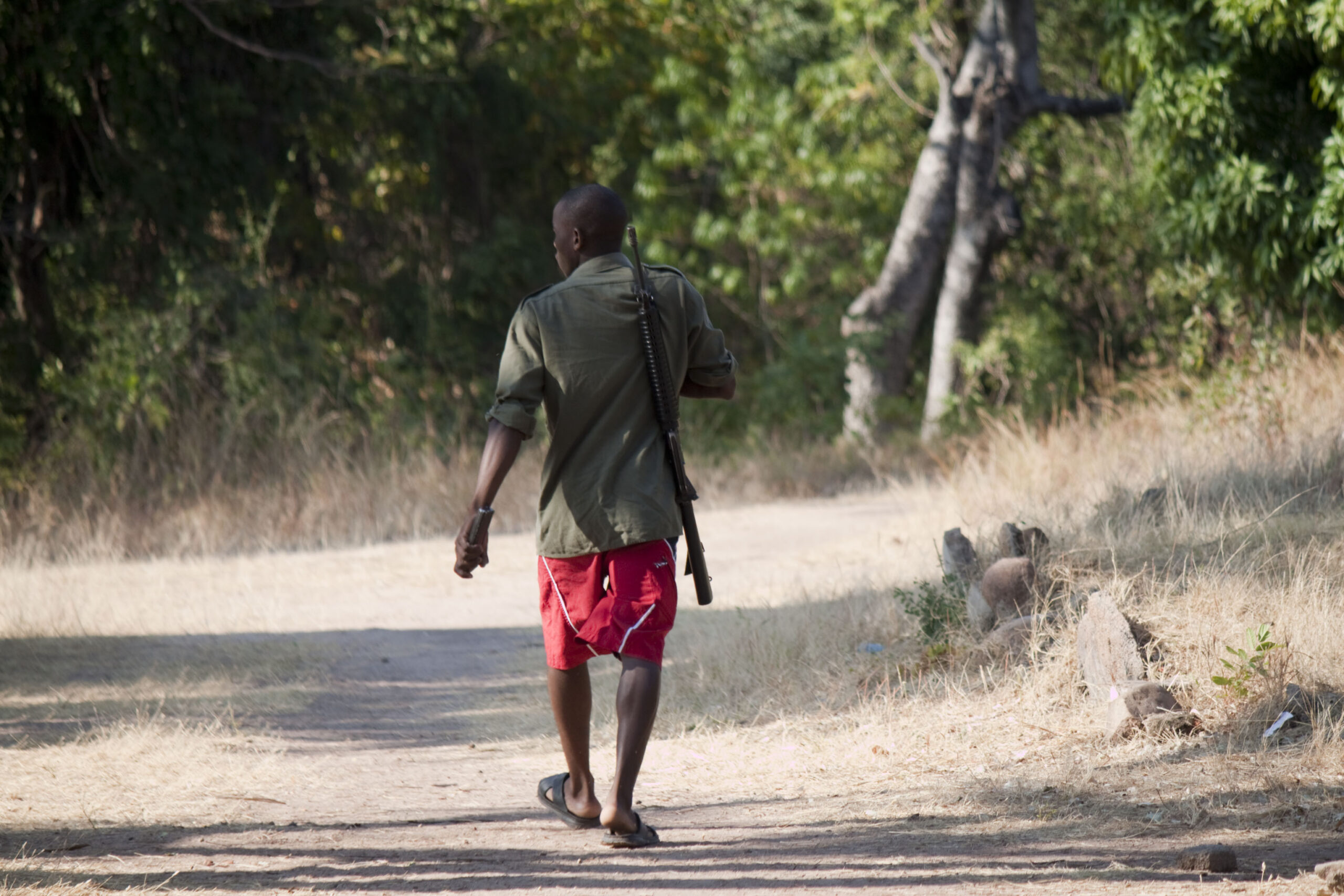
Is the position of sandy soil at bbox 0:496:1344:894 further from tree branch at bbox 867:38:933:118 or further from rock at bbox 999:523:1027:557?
tree branch at bbox 867:38:933:118

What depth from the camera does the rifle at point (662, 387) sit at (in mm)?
3623

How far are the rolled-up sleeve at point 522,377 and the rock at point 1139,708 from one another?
2.27m

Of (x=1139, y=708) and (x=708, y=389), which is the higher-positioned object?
(x=708, y=389)

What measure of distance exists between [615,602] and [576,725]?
0.42 meters

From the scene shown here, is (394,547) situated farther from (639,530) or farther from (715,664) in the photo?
(639,530)

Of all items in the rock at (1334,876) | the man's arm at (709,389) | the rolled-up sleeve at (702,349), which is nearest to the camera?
the rock at (1334,876)

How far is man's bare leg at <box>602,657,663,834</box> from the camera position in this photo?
3.60 meters

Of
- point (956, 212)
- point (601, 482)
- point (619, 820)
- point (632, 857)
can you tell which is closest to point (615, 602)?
point (601, 482)

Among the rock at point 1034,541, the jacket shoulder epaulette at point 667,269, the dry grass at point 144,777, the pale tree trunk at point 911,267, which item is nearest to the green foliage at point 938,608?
the rock at point 1034,541

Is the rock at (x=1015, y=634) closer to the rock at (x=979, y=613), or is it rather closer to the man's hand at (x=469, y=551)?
the rock at (x=979, y=613)

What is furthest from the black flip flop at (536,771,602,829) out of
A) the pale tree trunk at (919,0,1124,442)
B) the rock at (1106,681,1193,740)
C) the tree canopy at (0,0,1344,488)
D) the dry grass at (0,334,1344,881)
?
the pale tree trunk at (919,0,1124,442)

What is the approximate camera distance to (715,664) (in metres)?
5.96

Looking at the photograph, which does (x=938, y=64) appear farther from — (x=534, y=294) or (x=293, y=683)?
(x=534, y=294)

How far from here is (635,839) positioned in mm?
3680
